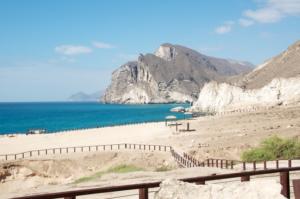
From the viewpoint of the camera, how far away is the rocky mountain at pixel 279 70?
16195 centimetres

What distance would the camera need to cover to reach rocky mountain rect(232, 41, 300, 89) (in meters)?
162

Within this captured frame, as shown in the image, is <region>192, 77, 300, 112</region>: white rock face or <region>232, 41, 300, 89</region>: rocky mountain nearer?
<region>192, 77, 300, 112</region>: white rock face

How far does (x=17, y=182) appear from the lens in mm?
38531

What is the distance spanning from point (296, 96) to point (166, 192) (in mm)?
135247

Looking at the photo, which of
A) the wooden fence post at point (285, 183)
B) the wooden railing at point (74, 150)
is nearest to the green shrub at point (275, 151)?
the wooden railing at point (74, 150)

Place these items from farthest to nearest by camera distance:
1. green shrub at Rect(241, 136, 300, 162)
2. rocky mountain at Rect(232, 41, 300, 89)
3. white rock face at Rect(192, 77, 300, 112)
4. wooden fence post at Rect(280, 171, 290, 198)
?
rocky mountain at Rect(232, 41, 300, 89), white rock face at Rect(192, 77, 300, 112), green shrub at Rect(241, 136, 300, 162), wooden fence post at Rect(280, 171, 290, 198)

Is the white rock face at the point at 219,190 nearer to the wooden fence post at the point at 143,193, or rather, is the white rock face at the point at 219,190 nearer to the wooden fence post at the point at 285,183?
the wooden fence post at the point at 143,193

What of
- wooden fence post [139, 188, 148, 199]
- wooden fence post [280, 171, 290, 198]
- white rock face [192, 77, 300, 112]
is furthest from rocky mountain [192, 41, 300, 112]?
wooden fence post [139, 188, 148, 199]

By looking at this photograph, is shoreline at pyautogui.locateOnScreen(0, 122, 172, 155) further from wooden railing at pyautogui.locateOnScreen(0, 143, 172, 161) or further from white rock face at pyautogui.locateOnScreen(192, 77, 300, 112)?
white rock face at pyautogui.locateOnScreen(192, 77, 300, 112)

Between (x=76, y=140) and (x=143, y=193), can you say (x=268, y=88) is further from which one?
(x=143, y=193)

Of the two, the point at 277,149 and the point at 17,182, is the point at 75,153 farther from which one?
the point at 277,149

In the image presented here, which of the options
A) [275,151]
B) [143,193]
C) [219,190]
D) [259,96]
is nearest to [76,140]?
[275,151]

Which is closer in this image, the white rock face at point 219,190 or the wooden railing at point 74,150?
the white rock face at point 219,190

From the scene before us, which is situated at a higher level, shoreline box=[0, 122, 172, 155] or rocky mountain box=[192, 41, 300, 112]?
rocky mountain box=[192, 41, 300, 112]
